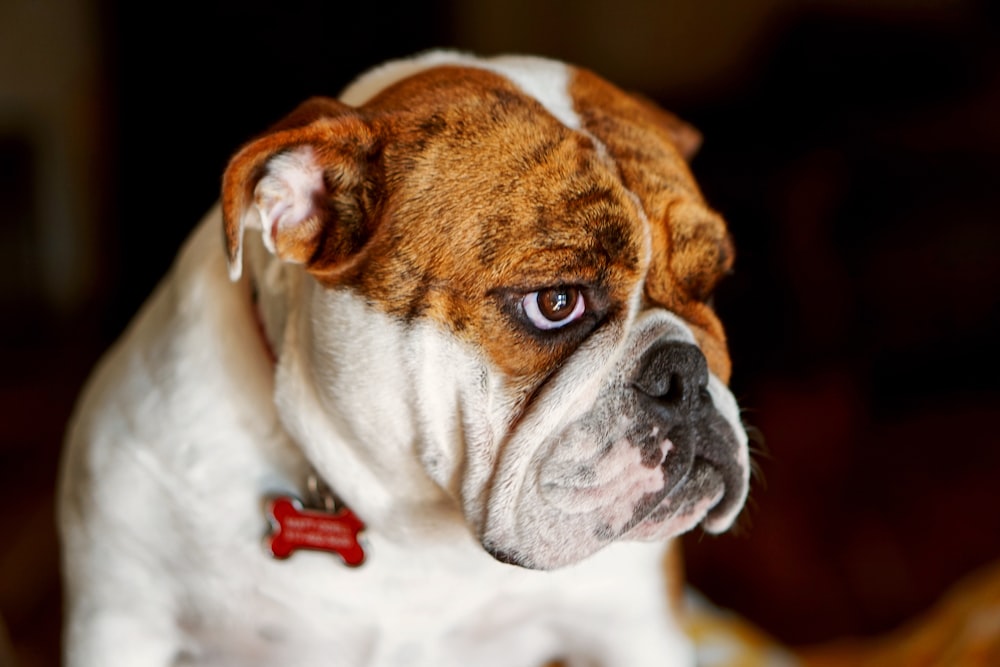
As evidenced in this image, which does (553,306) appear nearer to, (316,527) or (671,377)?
(671,377)

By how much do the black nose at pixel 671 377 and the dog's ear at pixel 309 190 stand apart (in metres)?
0.35

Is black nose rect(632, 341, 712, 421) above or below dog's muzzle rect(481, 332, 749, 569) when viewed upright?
above

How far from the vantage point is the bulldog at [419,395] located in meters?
1.32

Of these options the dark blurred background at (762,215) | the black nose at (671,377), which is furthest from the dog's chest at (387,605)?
the dark blurred background at (762,215)

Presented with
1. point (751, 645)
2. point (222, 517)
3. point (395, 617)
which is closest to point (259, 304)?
point (222, 517)

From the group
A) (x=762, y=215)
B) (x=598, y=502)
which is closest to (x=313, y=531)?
(x=598, y=502)

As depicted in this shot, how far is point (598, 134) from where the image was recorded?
1.44m

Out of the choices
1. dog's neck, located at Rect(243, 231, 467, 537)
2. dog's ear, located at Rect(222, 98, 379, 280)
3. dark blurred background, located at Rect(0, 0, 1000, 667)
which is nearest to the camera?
dog's ear, located at Rect(222, 98, 379, 280)

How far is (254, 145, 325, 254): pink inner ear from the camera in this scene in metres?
1.32

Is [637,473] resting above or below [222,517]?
above

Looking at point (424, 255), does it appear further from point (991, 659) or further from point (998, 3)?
point (998, 3)

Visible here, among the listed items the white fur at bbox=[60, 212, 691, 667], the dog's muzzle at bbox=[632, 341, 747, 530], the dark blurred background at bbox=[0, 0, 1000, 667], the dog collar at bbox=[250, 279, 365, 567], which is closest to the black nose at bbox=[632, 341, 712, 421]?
the dog's muzzle at bbox=[632, 341, 747, 530]

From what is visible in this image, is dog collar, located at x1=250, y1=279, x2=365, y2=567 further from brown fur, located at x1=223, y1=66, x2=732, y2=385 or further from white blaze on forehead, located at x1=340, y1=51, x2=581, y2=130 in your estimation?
white blaze on forehead, located at x1=340, y1=51, x2=581, y2=130

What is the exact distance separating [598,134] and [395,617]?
25.9 inches
